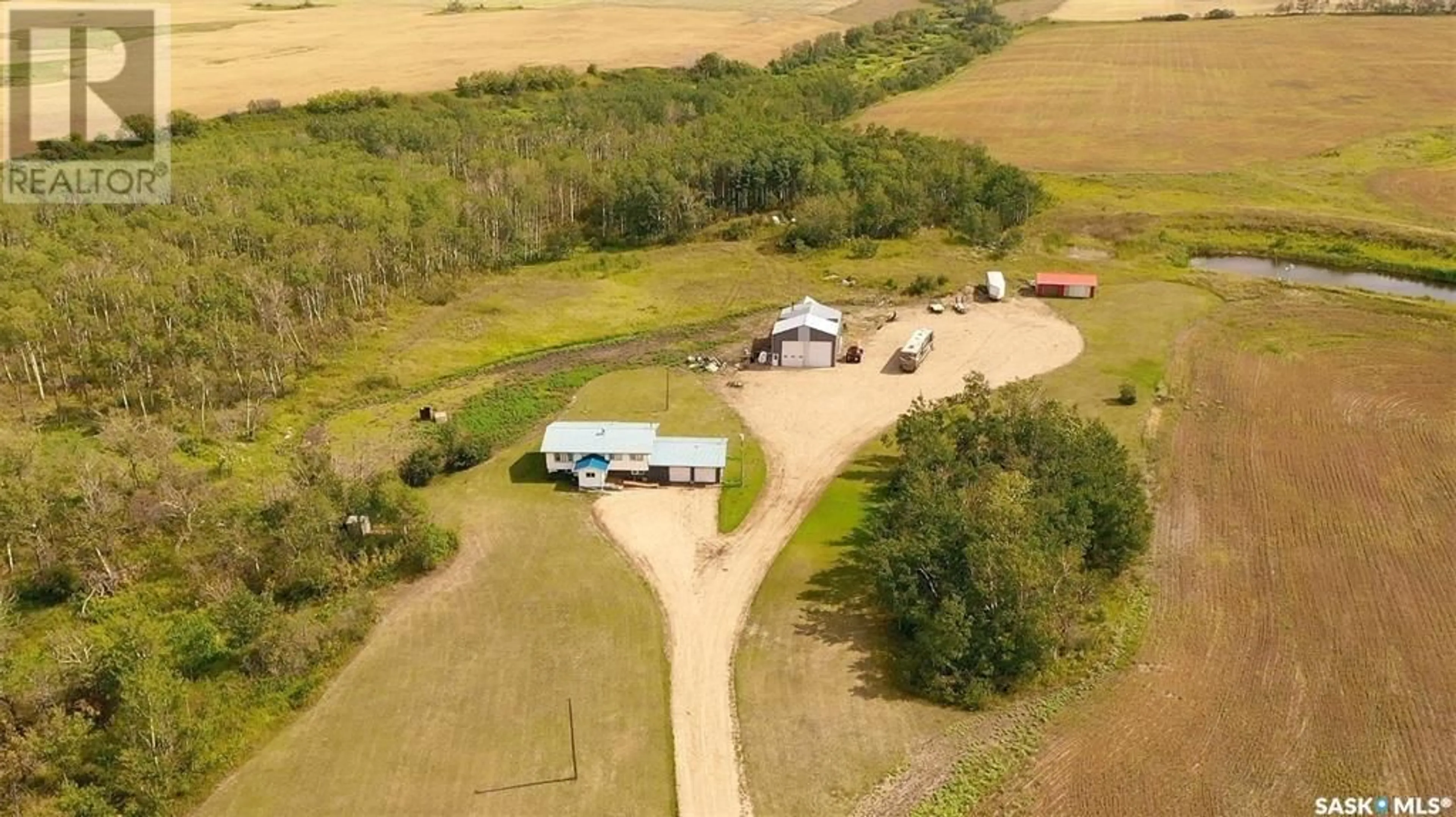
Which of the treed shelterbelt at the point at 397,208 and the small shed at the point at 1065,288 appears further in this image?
the small shed at the point at 1065,288

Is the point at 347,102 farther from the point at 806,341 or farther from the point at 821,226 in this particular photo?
the point at 806,341

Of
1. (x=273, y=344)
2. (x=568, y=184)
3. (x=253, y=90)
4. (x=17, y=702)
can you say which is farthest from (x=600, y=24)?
(x=17, y=702)

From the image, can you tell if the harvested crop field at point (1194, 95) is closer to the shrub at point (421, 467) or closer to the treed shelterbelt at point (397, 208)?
the treed shelterbelt at point (397, 208)

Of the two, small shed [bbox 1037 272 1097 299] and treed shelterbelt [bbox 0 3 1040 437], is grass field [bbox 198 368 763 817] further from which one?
small shed [bbox 1037 272 1097 299]

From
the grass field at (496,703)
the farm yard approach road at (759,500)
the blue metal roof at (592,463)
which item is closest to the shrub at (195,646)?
the grass field at (496,703)

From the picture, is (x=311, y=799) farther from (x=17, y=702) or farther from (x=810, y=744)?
(x=810, y=744)

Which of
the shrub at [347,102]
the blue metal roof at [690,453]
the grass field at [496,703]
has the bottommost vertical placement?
the grass field at [496,703]

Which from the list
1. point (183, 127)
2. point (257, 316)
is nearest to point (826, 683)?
point (257, 316)
